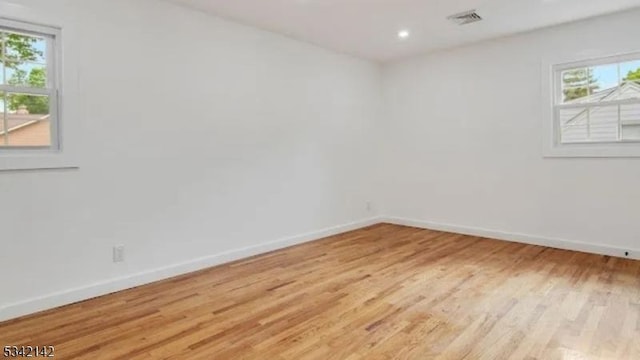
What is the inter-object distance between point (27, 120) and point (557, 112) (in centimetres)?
511

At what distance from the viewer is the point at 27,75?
2680mm

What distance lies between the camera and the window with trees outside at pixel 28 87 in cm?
259

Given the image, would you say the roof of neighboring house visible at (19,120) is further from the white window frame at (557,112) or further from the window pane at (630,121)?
the window pane at (630,121)

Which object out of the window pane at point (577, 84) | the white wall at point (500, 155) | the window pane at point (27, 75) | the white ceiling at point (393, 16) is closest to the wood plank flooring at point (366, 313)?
the white wall at point (500, 155)

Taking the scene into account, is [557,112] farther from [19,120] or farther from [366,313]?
[19,120]

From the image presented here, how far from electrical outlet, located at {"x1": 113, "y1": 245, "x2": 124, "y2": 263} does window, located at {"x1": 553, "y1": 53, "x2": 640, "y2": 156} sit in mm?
4628

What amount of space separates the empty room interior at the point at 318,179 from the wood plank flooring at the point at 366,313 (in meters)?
0.02

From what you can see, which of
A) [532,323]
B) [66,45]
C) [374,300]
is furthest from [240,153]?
[532,323]

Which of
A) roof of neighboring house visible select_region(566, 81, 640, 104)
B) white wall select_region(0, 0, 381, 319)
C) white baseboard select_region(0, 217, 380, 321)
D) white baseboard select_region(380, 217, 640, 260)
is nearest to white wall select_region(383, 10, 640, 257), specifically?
white baseboard select_region(380, 217, 640, 260)

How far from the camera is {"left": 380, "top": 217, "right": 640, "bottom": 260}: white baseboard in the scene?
3.88m

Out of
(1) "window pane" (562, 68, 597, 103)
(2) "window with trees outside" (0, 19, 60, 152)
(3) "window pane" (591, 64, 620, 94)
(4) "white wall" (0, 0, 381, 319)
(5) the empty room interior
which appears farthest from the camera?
(1) "window pane" (562, 68, 597, 103)

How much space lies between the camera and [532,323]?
95.3 inches

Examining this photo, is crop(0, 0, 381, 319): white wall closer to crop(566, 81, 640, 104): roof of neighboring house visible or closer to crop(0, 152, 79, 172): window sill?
crop(0, 152, 79, 172): window sill

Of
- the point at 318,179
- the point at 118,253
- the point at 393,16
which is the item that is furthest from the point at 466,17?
the point at 118,253
